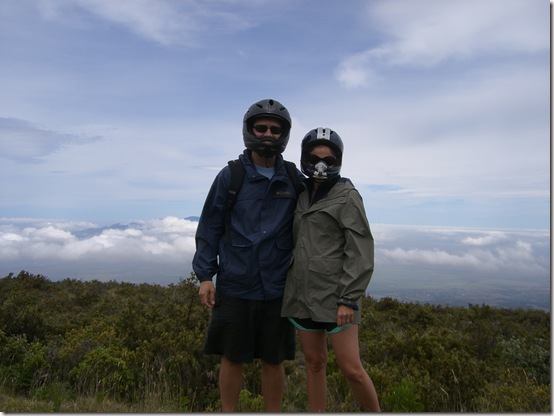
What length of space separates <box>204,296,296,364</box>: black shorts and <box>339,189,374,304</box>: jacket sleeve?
2.02 feet

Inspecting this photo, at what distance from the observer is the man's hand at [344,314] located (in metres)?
3.55


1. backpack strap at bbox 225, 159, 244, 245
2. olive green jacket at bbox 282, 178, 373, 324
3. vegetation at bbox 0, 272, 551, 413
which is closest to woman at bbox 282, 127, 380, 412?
olive green jacket at bbox 282, 178, 373, 324

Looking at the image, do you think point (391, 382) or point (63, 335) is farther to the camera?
point (63, 335)

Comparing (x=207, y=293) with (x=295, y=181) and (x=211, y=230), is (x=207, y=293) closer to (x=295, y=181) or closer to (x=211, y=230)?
(x=211, y=230)

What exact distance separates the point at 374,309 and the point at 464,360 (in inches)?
200

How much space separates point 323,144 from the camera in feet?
13.1

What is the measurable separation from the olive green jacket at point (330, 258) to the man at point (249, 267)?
17 cm

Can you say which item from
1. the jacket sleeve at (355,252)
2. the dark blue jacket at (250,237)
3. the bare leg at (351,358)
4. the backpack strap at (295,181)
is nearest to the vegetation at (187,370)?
the bare leg at (351,358)

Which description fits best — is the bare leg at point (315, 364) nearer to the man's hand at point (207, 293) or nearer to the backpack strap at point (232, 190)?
the man's hand at point (207, 293)

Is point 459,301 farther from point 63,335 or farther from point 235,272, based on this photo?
point 235,272

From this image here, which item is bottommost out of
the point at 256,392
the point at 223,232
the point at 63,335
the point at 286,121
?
the point at 256,392

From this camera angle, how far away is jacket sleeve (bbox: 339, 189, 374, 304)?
3.56m

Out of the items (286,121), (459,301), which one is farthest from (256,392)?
(459,301)

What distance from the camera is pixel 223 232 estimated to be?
4.02 meters
